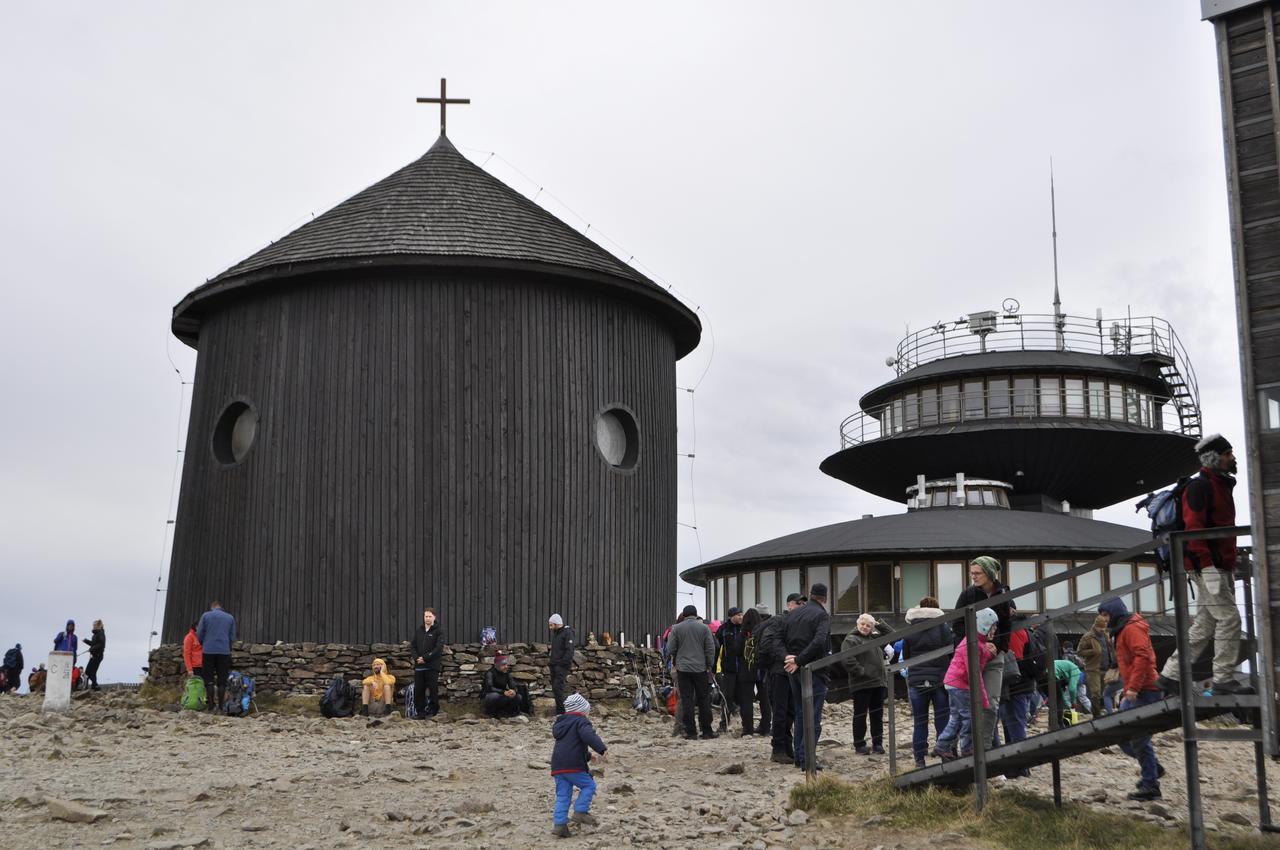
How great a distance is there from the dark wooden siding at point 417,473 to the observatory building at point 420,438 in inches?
1.2

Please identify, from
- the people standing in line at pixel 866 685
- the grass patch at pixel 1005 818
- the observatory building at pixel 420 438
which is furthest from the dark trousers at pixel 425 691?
the grass patch at pixel 1005 818

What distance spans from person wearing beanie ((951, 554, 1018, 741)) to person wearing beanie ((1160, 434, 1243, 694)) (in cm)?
150

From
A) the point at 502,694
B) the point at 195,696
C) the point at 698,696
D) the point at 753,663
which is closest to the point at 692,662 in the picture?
the point at 698,696

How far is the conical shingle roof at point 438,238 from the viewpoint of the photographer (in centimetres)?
2028

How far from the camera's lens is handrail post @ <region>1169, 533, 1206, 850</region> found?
880 cm

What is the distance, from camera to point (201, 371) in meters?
22.4

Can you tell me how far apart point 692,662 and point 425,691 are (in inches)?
190

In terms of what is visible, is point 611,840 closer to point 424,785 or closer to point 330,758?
point 424,785

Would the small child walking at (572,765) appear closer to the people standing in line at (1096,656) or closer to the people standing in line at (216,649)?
the people standing in line at (1096,656)

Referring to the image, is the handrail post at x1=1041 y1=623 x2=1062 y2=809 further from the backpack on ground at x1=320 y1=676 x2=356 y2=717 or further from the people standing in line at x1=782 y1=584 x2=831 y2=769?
the backpack on ground at x1=320 y1=676 x2=356 y2=717

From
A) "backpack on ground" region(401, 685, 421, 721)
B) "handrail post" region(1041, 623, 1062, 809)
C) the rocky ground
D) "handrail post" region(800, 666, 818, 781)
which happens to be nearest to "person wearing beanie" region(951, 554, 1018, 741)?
"handrail post" region(1041, 623, 1062, 809)

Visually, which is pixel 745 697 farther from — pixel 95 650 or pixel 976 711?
pixel 95 650

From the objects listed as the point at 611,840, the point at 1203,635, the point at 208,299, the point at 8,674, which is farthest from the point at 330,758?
the point at 8,674

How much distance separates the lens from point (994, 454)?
39.4 m
